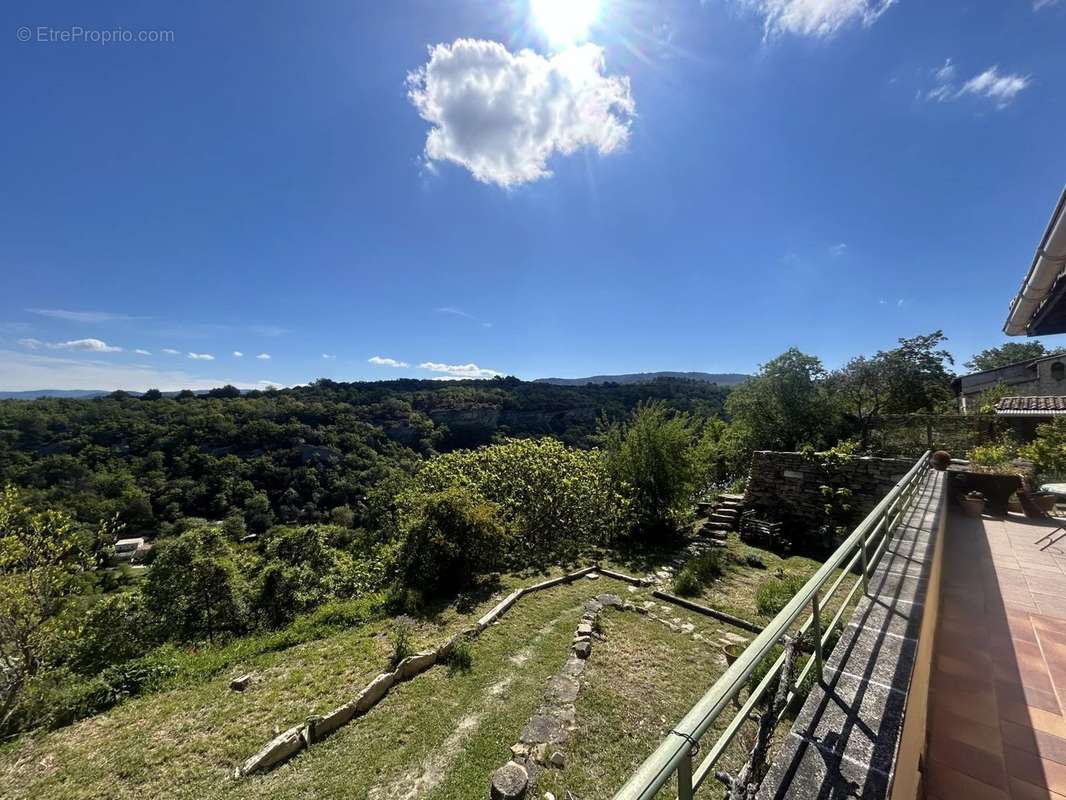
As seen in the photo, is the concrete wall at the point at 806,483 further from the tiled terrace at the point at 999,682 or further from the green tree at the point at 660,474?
the tiled terrace at the point at 999,682

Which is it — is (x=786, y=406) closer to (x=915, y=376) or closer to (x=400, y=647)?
(x=915, y=376)

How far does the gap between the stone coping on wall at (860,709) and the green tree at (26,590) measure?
29.3ft

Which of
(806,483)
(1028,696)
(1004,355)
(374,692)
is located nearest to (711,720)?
(1028,696)

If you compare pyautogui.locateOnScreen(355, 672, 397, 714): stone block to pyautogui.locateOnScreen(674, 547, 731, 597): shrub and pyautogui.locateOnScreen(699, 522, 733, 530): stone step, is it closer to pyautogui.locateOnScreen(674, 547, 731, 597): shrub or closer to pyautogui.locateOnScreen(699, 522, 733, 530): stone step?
pyautogui.locateOnScreen(674, 547, 731, 597): shrub

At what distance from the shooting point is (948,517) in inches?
213

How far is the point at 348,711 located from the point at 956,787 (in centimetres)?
487

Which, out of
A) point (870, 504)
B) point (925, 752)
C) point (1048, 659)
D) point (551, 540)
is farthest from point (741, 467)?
point (925, 752)

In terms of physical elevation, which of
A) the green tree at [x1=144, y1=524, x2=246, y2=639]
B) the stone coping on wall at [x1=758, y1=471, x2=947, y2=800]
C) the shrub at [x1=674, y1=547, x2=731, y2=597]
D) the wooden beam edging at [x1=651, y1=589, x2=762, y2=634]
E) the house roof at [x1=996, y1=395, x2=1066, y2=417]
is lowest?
the green tree at [x1=144, y1=524, x2=246, y2=639]

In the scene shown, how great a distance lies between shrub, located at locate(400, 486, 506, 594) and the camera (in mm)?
7660

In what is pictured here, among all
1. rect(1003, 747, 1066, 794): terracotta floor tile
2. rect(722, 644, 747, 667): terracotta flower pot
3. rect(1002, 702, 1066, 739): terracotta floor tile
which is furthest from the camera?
rect(722, 644, 747, 667): terracotta flower pot

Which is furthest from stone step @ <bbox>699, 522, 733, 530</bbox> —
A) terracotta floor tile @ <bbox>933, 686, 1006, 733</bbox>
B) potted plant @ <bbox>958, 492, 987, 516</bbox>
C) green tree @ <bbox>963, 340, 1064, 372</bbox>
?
green tree @ <bbox>963, 340, 1064, 372</bbox>

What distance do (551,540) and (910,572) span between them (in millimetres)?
7734

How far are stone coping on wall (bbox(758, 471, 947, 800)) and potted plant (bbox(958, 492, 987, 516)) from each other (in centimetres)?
465

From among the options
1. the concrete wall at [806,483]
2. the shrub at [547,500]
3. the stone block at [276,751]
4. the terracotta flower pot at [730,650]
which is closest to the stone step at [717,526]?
the concrete wall at [806,483]
